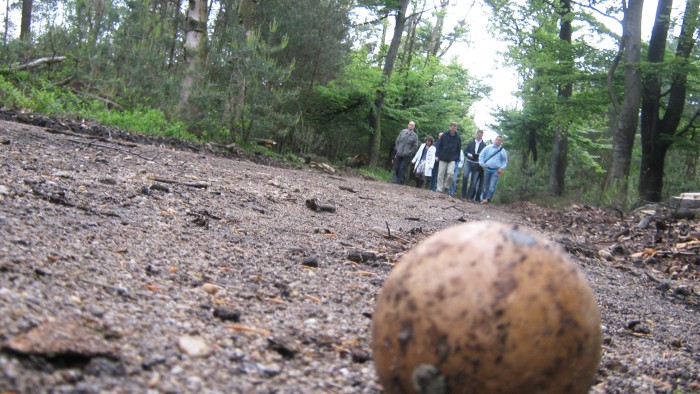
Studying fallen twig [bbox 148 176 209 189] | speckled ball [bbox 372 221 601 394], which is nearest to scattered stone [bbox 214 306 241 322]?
speckled ball [bbox 372 221 601 394]

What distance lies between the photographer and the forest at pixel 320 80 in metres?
12.3

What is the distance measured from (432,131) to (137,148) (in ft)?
60.5

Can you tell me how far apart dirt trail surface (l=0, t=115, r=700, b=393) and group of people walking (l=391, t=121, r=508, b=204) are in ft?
25.4

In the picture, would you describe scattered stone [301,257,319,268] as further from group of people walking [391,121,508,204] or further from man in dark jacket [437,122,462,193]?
man in dark jacket [437,122,462,193]

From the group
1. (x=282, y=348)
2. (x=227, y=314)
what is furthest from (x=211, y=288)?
(x=282, y=348)

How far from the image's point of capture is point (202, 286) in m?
3.02

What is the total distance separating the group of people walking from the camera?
1494cm

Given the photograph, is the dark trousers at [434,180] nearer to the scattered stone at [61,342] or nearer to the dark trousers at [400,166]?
the dark trousers at [400,166]

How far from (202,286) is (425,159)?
1507 centimetres

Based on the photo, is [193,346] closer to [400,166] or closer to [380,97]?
[400,166]

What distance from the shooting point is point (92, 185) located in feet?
16.3

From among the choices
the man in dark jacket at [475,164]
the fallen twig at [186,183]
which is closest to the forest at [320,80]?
the man in dark jacket at [475,164]

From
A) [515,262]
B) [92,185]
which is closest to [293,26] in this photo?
[92,185]

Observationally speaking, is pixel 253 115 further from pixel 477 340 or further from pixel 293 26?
pixel 477 340
